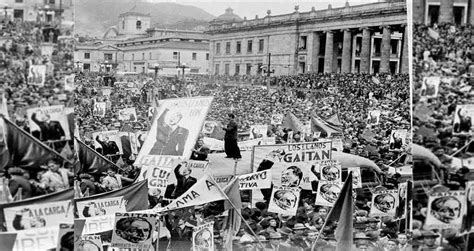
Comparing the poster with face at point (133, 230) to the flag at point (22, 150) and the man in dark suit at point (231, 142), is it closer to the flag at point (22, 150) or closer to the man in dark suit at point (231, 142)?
the man in dark suit at point (231, 142)

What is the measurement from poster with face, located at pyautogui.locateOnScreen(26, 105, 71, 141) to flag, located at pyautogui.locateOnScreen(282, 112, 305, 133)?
4772 millimetres

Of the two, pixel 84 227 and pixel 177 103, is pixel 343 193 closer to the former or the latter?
pixel 177 103

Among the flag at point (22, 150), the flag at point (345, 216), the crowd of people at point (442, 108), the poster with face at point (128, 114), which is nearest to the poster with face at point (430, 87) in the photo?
the crowd of people at point (442, 108)

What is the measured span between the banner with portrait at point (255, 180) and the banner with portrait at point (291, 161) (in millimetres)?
129

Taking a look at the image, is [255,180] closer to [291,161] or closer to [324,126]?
[291,161]

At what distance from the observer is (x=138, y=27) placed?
8.32 meters

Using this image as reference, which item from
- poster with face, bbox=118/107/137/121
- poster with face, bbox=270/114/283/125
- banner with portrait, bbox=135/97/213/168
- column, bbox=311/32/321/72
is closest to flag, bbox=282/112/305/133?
poster with face, bbox=270/114/283/125

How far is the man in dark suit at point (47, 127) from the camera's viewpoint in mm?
4586

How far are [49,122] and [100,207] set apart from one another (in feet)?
8.76

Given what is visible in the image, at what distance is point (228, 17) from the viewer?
8.37 metres

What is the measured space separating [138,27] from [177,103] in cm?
116

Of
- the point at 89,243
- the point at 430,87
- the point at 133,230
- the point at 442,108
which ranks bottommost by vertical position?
the point at 89,243

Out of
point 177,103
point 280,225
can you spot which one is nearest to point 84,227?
point 177,103

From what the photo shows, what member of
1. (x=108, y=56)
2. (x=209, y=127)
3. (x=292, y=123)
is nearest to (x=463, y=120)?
(x=209, y=127)
